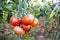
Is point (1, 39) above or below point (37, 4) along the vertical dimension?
below

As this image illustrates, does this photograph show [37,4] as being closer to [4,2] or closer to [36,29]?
[36,29]

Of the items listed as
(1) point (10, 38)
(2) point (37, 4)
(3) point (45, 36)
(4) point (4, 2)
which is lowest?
(3) point (45, 36)

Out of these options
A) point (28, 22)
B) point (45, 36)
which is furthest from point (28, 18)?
point (45, 36)

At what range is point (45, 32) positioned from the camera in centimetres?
408

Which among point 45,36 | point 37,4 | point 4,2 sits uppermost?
point 4,2

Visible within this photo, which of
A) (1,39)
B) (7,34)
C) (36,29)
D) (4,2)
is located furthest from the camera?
(36,29)

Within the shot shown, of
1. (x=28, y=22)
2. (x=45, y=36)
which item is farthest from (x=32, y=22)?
(x=45, y=36)

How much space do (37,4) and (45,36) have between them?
3.13ft

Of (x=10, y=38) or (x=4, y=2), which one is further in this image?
(x=10, y=38)

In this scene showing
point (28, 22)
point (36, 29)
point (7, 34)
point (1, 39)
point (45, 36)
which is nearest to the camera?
point (28, 22)

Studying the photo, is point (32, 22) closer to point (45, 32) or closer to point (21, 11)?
point (21, 11)

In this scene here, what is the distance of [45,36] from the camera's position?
3.96 meters

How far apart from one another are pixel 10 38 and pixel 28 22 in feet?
7.49

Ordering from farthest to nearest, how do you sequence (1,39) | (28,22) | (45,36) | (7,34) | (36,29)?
(36,29) → (45,36) → (7,34) → (1,39) → (28,22)
